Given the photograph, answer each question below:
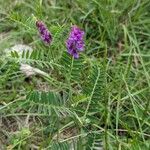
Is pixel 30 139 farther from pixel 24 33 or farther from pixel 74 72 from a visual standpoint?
pixel 24 33

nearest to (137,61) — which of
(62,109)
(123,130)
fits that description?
(123,130)

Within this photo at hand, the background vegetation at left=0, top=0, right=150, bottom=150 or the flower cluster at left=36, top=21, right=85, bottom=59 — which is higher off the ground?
the flower cluster at left=36, top=21, right=85, bottom=59

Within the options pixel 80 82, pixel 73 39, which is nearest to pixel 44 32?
pixel 73 39

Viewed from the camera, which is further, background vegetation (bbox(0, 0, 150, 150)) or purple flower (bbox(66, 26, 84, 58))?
background vegetation (bbox(0, 0, 150, 150))

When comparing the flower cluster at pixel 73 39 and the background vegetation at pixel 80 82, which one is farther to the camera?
the background vegetation at pixel 80 82

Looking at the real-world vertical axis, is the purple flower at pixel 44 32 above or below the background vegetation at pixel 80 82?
above
